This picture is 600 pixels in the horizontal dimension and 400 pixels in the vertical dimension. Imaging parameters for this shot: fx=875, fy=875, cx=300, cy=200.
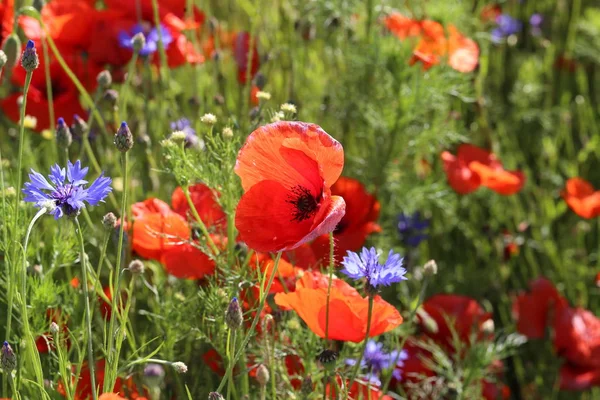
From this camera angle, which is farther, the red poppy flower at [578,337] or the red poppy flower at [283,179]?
the red poppy flower at [578,337]

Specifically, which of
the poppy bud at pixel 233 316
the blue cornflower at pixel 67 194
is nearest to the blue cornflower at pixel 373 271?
the poppy bud at pixel 233 316

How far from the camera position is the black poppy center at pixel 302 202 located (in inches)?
35.4

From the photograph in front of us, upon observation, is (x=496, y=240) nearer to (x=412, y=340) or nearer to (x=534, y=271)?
(x=534, y=271)

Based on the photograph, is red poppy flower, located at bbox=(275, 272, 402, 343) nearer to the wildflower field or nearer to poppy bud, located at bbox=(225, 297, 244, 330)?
the wildflower field

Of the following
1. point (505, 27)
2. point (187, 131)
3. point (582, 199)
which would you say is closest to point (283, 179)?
point (187, 131)

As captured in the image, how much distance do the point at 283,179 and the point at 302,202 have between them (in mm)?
36

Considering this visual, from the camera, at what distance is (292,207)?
0.91 metres

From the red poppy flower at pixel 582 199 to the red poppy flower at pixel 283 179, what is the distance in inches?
35.2

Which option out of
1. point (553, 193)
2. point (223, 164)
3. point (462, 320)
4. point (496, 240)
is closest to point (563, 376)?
point (462, 320)

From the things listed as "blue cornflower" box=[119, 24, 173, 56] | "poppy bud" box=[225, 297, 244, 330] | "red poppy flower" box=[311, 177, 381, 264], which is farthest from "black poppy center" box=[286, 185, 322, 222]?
A: "blue cornflower" box=[119, 24, 173, 56]

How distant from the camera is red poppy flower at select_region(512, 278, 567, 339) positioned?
153 centimetres

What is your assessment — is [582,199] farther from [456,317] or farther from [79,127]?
[79,127]

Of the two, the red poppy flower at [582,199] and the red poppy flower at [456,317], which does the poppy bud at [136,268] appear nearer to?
the red poppy flower at [456,317]

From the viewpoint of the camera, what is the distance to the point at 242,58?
1624 millimetres
